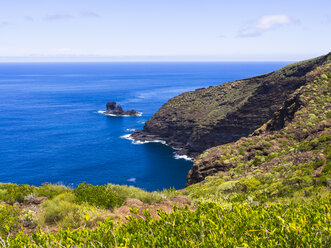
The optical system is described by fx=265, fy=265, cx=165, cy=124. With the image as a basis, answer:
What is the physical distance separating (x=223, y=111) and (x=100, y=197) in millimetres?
86324

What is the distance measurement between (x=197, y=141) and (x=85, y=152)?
39104 millimetres

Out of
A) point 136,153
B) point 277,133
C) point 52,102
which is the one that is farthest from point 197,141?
point 52,102

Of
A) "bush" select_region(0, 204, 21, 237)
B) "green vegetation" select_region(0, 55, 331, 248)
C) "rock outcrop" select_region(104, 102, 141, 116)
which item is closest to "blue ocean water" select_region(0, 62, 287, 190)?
"rock outcrop" select_region(104, 102, 141, 116)

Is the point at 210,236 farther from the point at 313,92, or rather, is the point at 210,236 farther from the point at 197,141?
the point at 197,141

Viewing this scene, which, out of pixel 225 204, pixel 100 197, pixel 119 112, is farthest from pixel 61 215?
pixel 119 112

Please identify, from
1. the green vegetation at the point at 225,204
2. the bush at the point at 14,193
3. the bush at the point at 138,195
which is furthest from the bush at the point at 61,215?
the bush at the point at 14,193

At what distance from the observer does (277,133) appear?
1165 inches

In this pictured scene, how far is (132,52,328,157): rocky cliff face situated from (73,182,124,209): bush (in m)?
70.8

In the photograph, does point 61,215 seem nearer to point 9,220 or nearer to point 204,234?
point 9,220

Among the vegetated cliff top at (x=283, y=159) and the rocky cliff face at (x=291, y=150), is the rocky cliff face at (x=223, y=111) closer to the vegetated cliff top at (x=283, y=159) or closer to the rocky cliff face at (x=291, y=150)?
the rocky cliff face at (x=291, y=150)

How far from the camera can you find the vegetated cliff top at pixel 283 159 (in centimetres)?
1607

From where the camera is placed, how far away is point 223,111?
9538 cm

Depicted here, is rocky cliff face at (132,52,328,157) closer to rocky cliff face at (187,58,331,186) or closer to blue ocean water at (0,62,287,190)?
blue ocean water at (0,62,287,190)

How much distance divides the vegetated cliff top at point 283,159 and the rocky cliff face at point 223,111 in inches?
1779
